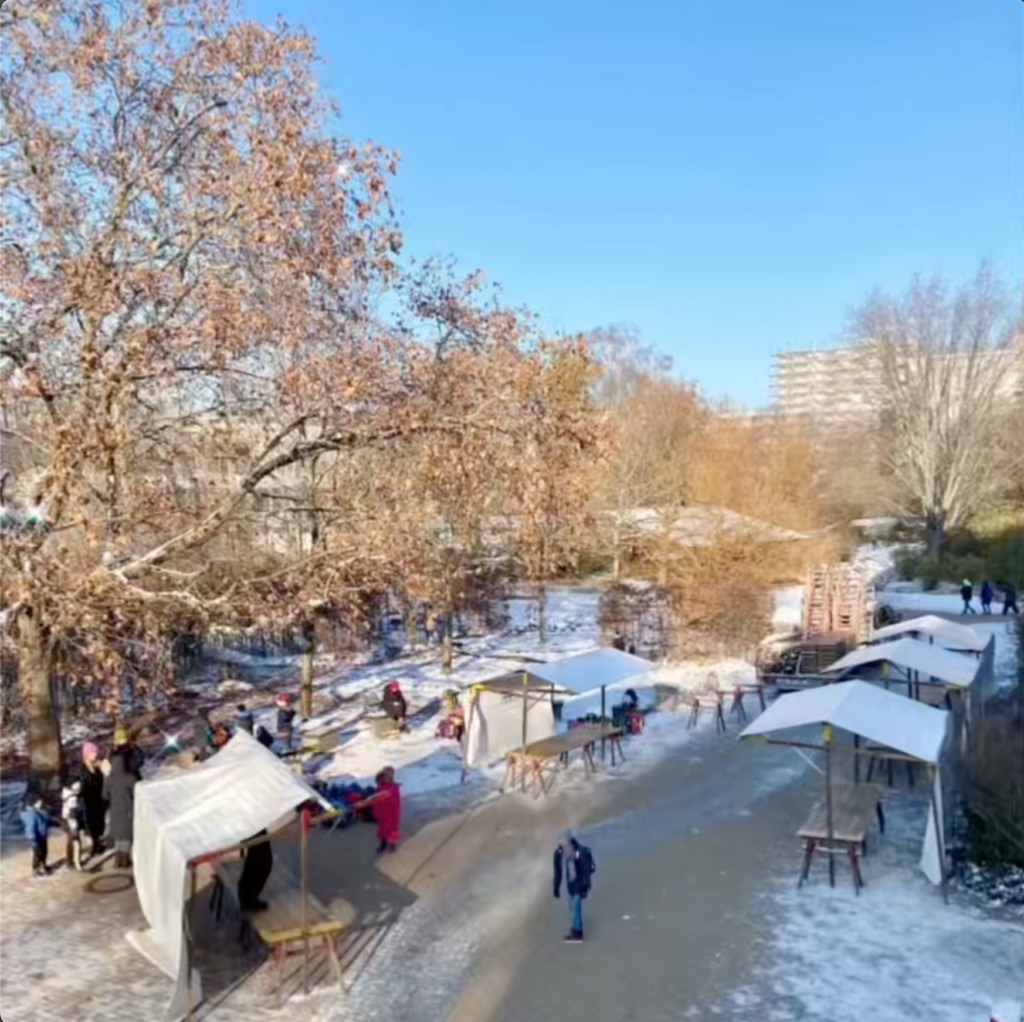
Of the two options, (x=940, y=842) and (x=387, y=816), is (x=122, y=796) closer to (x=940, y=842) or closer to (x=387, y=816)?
(x=387, y=816)

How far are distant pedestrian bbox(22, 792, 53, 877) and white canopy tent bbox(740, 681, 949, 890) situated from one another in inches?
313

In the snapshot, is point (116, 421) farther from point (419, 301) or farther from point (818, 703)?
point (818, 703)

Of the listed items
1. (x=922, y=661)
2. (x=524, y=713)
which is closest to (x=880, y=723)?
(x=922, y=661)

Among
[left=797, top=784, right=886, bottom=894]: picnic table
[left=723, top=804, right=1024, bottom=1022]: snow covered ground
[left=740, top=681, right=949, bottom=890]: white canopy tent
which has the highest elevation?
[left=740, top=681, right=949, bottom=890]: white canopy tent

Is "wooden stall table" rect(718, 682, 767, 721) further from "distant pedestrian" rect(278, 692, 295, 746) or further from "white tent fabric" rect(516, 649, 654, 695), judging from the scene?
"distant pedestrian" rect(278, 692, 295, 746)

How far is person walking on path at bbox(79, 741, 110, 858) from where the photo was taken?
11.9m

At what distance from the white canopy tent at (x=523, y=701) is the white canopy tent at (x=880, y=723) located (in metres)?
3.90

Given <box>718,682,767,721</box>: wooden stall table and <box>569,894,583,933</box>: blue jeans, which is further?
<box>718,682,767,721</box>: wooden stall table

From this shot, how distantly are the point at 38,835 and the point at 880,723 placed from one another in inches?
375

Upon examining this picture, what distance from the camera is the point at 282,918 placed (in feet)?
30.6

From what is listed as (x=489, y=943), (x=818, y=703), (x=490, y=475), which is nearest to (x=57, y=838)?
(x=489, y=943)

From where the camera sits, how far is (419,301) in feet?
44.0

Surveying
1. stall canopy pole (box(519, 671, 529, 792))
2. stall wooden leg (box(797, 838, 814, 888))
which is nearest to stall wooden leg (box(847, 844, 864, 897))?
stall wooden leg (box(797, 838, 814, 888))

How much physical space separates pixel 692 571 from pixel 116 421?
22310mm
